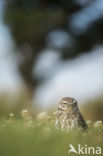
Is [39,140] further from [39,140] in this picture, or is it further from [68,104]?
[68,104]

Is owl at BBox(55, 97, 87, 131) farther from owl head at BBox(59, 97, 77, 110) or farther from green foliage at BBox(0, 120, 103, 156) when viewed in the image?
green foliage at BBox(0, 120, 103, 156)

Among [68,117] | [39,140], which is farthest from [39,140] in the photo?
[68,117]

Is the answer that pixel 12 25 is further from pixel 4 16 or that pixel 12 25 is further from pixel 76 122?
pixel 76 122

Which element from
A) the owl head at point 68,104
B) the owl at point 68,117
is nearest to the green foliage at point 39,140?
the owl at point 68,117

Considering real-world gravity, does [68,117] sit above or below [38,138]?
above

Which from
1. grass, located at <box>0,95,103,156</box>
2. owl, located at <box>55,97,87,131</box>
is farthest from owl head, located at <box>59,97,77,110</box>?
grass, located at <box>0,95,103,156</box>

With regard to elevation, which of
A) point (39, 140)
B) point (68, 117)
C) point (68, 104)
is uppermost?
point (68, 104)
